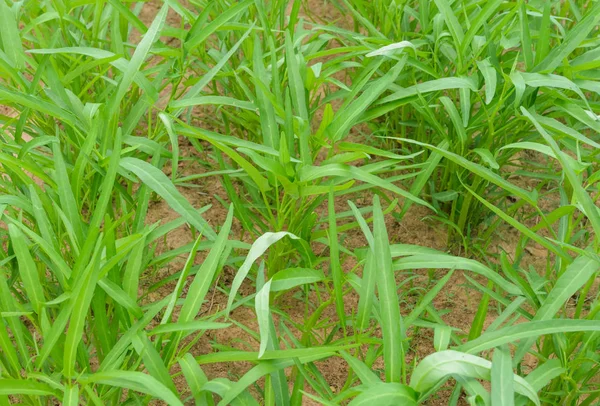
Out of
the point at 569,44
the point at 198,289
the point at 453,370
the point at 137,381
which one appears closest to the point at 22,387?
the point at 137,381

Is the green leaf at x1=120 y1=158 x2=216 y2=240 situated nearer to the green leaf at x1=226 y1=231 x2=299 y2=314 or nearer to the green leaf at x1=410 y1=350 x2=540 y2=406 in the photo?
the green leaf at x1=226 y1=231 x2=299 y2=314

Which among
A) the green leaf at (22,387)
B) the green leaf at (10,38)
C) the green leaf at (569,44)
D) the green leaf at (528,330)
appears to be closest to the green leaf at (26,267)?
the green leaf at (22,387)

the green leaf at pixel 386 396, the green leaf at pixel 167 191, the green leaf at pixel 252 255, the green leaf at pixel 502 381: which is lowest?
the green leaf at pixel 386 396

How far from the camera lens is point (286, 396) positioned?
1.05 metres

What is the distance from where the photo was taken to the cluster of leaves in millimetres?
992

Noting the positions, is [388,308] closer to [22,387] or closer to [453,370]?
[453,370]

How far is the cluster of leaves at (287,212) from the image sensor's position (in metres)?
0.99

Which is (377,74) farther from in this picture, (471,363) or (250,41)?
(471,363)

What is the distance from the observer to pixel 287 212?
124cm

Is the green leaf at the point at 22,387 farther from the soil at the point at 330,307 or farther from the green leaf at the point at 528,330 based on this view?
the green leaf at the point at 528,330

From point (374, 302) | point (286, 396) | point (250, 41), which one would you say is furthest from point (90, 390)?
point (250, 41)

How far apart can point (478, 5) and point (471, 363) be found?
2.80 ft

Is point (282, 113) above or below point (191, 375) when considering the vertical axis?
above

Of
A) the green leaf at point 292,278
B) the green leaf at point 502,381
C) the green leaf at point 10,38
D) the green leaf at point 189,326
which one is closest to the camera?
the green leaf at point 502,381
